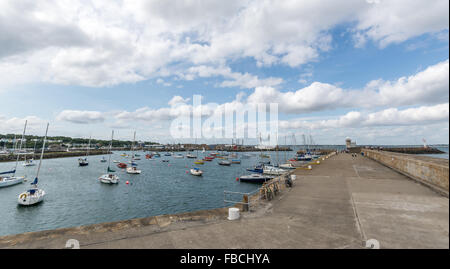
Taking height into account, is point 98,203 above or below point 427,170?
below

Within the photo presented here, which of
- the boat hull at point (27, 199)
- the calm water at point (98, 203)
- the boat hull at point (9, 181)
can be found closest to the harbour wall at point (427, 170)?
the calm water at point (98, 203)

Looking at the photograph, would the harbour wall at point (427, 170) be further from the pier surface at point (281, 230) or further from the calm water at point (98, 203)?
the calm water at point (98, 203)

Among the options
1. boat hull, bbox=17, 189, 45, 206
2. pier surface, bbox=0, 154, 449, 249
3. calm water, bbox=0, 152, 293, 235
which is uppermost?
pier surface, bbox=0, 154, 449, 249

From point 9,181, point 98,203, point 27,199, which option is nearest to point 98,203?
point 98,203

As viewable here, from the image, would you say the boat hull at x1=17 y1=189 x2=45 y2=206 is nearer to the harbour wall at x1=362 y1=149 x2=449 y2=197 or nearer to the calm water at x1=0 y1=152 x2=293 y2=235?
the calm water at x1=0 y1=152 x2=293 y2=235

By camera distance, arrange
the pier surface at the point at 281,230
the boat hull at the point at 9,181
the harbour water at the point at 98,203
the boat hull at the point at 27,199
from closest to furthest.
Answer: the pier surface at the point at 281,230 < the harbour water at the point at 98,203 < the boat hull at the point at 27,199 < the boat hull at the point at 9,181

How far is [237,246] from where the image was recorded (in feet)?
22.4

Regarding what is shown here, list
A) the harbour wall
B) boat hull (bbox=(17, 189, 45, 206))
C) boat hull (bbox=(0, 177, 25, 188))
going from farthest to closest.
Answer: boat hull (bbox=(0, 177, 25, 188)) < boat hull (bbox=(17, 189, 45, 206)) < the harbour wall

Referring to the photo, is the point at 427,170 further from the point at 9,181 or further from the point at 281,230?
the point at 9,181

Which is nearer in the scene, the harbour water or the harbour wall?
the harbour wall

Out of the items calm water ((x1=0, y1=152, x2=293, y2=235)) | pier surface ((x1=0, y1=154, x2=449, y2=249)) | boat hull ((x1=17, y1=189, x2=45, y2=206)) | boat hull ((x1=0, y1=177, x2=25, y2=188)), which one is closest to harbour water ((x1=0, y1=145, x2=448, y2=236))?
calm water ((x1=0, y1=152, x2=293, y2=235))

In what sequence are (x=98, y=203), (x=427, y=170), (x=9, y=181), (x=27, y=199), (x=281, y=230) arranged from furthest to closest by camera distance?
(x=9, y=181), (x=98, y=203), (x=27, y=199), (x=427, y=170), (x=281, y=230)

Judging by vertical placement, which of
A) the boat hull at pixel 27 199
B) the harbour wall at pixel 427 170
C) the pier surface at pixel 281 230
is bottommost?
the boat hull at pixel 27 199
